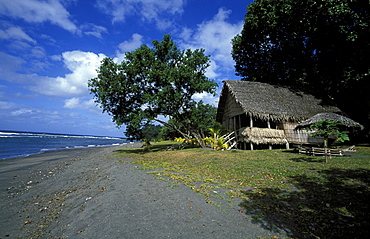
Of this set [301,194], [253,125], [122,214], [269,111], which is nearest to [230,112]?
[253,125]

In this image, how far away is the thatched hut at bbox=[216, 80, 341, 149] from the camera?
54.3 feet

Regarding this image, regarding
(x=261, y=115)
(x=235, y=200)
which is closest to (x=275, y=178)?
(x=235, y=200)

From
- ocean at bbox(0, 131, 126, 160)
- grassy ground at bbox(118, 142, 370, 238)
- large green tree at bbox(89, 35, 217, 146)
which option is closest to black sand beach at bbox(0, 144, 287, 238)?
grassy ground at bbox(118, 142, 370, 238)

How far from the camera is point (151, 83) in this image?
17.9m

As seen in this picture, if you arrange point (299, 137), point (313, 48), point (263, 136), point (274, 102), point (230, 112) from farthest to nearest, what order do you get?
1. point (313, 48)
2. point (230, 112)
3. point (274, 102)
4. point (299, 137)
5. point (263, 136)

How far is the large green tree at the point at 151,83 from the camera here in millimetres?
16391

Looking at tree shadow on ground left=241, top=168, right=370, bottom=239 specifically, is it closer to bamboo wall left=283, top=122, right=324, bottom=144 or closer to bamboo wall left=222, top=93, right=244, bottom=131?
bamboo wall left=283, top=122, right=324, bottom=144

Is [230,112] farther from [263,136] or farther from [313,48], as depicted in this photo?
[313,48]

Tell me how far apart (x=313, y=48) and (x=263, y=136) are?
598 inches

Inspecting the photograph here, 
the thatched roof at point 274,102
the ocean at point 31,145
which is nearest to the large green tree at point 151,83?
the thatched roof at point 274,102

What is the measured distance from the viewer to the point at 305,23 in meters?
20.1

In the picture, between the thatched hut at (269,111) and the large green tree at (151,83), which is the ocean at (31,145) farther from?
the thatched hut at (269,111)

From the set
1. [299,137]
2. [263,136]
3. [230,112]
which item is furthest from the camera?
[230,112]

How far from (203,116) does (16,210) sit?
14375 mm
